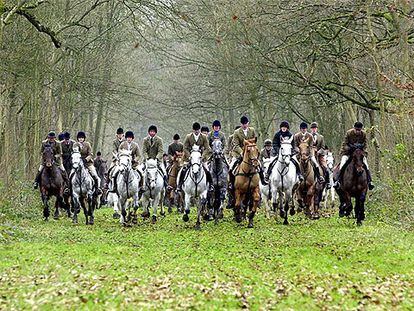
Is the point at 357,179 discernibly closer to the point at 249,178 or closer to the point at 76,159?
the point at 249,178

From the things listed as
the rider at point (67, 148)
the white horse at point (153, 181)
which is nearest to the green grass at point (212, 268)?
the white horse at point (153, 181)

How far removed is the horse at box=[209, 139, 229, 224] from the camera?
19.8 metres

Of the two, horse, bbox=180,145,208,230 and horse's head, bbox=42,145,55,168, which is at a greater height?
horse's head, bbox=42,145,55,168

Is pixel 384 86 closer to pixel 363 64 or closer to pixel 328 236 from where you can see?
pixel 363 64

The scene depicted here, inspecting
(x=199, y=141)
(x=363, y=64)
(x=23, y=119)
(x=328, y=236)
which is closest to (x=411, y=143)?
(x=328, y=236)

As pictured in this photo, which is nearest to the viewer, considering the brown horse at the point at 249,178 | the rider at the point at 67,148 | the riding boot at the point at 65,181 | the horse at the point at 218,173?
the brown horse at the point at 249,178

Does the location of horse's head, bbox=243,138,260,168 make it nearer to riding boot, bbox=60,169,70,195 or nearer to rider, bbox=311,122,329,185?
rider, bbox=311,122,329,185

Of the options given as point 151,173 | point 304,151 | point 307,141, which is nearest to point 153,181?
point 151,173

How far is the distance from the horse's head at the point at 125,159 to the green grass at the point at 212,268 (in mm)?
2156

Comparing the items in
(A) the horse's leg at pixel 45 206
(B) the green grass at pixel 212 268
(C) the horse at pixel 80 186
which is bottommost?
(B) the green grass at pixel 212 268

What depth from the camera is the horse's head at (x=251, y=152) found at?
734 inches

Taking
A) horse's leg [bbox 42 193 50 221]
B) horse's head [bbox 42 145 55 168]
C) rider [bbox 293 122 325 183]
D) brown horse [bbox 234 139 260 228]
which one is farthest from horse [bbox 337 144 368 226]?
horse's leg [bbox 42 193 50 221]

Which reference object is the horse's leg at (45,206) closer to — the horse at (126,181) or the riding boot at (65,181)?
the riding boot at (65,181)

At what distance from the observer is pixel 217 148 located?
64.8 feet
